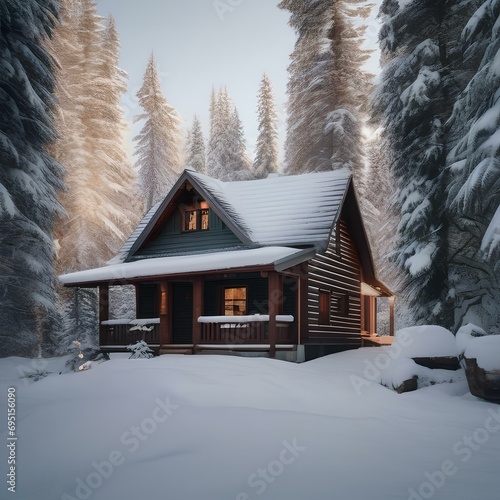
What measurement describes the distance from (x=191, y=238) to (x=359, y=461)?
1457 centimetres

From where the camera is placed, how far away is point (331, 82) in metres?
31.2

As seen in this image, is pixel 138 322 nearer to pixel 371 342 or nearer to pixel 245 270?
pixel 245 270

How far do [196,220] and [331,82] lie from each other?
16711mm

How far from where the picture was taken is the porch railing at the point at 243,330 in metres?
15.6

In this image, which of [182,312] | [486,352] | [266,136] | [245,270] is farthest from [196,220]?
[266,136]

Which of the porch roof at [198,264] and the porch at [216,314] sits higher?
the porch roof at [198,264]

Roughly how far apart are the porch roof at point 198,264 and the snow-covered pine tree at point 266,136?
2714 cm

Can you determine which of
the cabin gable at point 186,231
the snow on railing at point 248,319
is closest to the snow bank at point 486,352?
the snow on railing at point 248,319

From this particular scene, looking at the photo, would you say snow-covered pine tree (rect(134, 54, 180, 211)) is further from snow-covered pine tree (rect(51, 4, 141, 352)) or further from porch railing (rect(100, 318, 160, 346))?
porch railing (rect(100, 318, 160, 346))

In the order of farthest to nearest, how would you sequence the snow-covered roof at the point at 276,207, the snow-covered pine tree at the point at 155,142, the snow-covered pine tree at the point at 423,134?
the snow-covered pine tree at the point at 155,142 → the snow-covered pine tree at the point at 423,134 → the snow-covered roof at the point at 276,207

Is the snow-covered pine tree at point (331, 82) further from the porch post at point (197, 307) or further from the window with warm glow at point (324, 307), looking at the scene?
the porch post at point (197, 307)

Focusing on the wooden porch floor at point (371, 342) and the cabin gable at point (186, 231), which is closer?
the cabin gable at point (186, 231)

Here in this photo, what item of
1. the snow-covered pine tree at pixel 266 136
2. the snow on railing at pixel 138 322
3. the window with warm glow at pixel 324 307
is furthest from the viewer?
the snow-covered pine tree at pixel 266 136

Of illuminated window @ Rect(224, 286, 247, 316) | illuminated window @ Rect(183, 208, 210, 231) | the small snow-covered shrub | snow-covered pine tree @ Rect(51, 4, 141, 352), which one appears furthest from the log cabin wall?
snow-covered pine tree @ Rect(51, 4, 141, 352)
